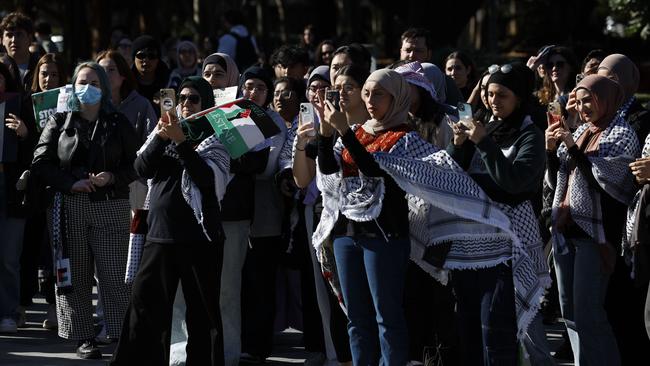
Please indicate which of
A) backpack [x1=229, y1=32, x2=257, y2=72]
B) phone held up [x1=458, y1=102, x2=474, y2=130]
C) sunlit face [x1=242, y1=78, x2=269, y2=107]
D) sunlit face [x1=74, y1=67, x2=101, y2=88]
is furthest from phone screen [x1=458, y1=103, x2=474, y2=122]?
backpack [x1=229, y1=32, x2=257, y2=72]

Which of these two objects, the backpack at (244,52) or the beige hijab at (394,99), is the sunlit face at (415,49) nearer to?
the beige hijab at (394,99)

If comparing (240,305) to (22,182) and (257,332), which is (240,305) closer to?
(257,332)

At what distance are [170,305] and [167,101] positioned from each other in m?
1.25

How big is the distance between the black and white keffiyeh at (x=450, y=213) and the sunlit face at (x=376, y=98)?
194 mm

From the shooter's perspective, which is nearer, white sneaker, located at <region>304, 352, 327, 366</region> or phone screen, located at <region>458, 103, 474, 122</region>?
phone screen, located at <region>458, 103, 474, 122</region>

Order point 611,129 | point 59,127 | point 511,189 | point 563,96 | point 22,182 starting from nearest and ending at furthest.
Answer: point 511,189, point 611,129, point 59,127, point 22,182, point 563,96

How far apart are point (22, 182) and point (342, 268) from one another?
3.28m

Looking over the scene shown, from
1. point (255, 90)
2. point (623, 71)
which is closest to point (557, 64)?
point (623, 71)

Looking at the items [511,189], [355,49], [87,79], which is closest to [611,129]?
[511,189]

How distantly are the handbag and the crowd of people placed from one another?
0.04 feet

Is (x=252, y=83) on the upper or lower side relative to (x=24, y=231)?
upper

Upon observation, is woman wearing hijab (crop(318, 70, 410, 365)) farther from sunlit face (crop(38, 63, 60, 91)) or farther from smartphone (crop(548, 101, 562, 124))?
sunlit face (crop(38, 63, 60, 91))

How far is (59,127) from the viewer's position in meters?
9.06

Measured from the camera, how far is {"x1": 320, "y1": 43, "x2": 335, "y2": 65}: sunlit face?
40.9 feet
